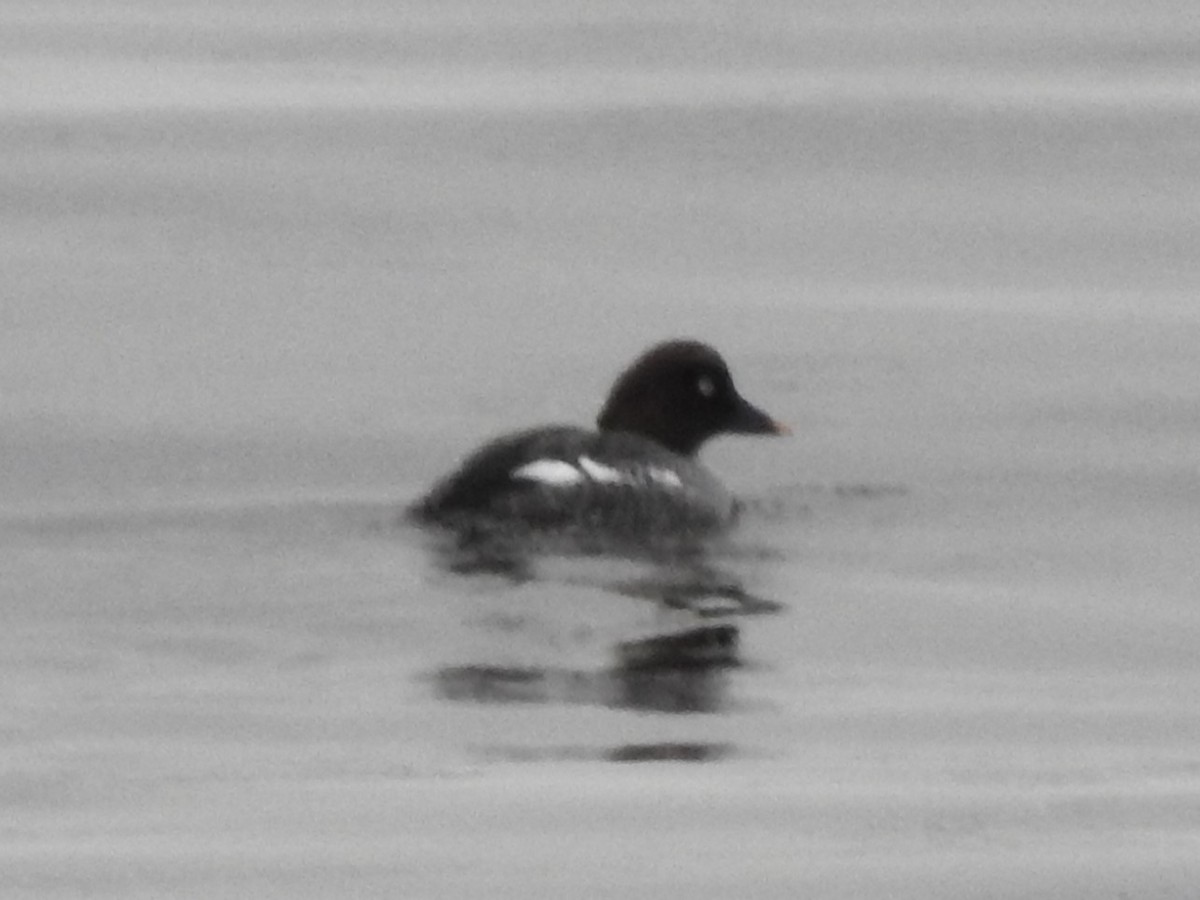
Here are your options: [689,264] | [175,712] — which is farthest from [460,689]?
[689,264]

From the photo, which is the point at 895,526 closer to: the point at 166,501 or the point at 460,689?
the point at 166,501

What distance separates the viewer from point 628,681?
1039 cm

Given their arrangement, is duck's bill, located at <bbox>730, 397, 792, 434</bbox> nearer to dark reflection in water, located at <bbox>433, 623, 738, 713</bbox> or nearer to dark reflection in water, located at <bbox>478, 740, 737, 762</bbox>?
dark reflection in water, located at <bbox>433, 623, 738, 713</bbox>

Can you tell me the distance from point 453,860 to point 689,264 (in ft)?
34.8

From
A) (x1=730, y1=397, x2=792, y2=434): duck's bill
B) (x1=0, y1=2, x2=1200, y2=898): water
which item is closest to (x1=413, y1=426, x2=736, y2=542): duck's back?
(x1=0, y1=2, x2=1200, y2=898): water

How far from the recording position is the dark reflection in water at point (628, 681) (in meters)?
10.1

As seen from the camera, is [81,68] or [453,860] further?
[81,68]

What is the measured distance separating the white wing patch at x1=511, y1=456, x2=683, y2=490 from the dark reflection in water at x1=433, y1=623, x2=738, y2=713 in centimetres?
160

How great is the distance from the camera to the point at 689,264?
18.7m

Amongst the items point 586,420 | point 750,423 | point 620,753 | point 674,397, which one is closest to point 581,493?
point 674,397

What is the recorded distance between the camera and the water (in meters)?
8.70

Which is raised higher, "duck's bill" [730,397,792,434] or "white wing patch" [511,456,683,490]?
"duck's bill" [730,397,792,434]

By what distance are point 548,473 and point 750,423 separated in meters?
1.91

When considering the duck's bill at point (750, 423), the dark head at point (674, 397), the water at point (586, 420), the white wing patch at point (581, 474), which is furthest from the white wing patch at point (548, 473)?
the duck's bill at point (750, 423)
